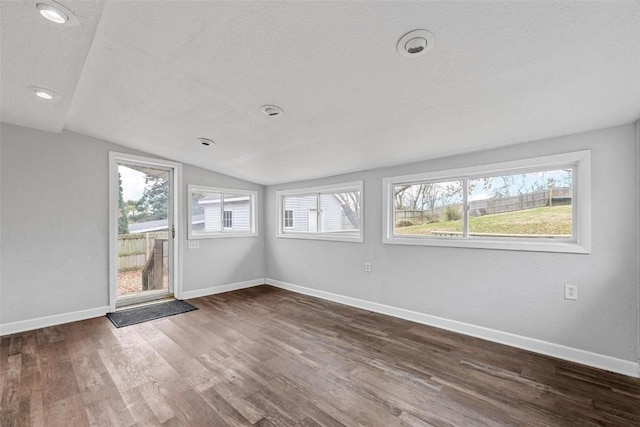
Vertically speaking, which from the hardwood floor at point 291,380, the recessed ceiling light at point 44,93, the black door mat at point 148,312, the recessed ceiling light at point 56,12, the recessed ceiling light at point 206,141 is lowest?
the black door mat at point 148,312

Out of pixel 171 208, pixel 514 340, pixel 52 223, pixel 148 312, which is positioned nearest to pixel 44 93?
pixel 52 223

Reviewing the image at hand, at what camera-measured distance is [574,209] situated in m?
2.55

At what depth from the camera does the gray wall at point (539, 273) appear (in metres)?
2.26

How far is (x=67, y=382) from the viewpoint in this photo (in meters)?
2.14

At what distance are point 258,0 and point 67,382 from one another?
303cm

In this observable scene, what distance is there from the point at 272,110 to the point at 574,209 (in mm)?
2964

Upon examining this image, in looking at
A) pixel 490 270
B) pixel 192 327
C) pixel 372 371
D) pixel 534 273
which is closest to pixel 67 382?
pixel 192 327

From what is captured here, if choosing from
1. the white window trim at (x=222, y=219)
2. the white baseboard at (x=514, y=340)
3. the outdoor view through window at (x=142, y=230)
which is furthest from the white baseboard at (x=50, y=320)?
the white baseboard at (x=514, y=340)

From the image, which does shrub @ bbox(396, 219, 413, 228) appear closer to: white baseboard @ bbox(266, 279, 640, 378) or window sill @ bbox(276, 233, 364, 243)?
window sill @ bbox(276, 233, 364, 243)

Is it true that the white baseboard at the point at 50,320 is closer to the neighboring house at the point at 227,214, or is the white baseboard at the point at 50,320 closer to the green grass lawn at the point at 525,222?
the neighboring house at the point at 227,214

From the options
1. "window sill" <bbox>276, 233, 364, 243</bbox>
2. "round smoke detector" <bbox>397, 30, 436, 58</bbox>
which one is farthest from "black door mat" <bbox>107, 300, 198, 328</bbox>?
"round smoke detector" <bbox>397, 30, 436, 58</bbox>

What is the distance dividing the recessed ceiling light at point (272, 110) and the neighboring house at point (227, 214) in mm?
2810

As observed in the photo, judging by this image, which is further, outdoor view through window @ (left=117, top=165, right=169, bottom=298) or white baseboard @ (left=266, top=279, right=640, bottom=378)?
outdoor view through window @ (left=117, top=165, right=169, bottom=298)

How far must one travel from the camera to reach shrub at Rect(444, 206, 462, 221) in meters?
3.25
